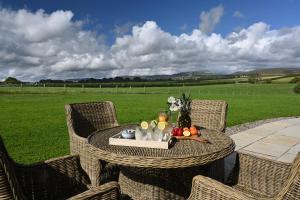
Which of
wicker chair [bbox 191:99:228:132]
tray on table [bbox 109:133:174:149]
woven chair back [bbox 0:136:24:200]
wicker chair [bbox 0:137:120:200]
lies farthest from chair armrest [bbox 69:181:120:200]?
wicker chair [bbox 191:99:228:132]

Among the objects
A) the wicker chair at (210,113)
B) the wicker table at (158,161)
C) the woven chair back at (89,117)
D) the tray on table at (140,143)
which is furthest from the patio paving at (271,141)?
the tray on table at (140,143)

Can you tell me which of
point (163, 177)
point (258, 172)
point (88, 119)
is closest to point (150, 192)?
point (163, 177)

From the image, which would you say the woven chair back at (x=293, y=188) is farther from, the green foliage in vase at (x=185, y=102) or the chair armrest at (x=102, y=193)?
the green foliage in vase at (x=185, y=102)

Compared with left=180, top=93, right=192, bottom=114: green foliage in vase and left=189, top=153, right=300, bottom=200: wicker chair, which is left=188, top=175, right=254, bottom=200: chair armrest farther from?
left=180, top=93, right=192, bottom=114: green foliage in vase

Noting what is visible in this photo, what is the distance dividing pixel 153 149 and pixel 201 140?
546 millimetres

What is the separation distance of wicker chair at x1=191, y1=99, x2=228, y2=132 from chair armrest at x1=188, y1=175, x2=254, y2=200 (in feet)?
7.39

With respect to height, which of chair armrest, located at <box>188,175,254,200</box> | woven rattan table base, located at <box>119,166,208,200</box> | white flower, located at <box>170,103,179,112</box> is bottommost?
woven rattan table base, located at <box>119,166,208,200</box>

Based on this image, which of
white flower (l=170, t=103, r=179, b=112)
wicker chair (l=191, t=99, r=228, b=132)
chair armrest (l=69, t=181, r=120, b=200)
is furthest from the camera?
wicker chair (l=191, t=99, r=228, b=132)

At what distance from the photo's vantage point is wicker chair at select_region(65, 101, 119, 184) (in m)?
3.17

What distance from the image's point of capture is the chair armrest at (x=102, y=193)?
5.95 ft

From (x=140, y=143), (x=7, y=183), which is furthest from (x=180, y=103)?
(x=7, y=183)

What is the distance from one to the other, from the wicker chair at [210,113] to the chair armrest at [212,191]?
225 cm

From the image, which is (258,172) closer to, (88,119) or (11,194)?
(11,194)

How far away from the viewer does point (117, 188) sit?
197 centimetres
